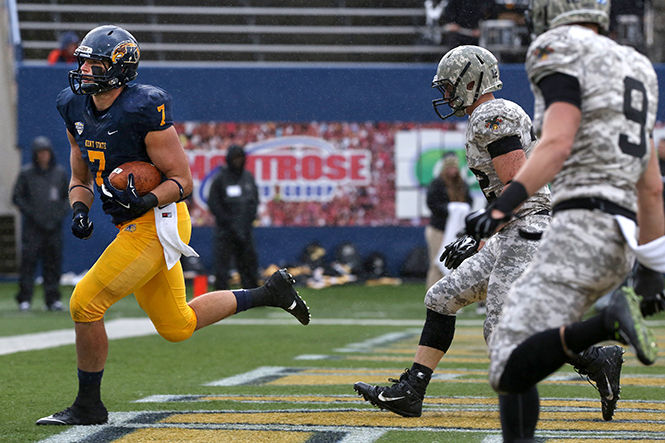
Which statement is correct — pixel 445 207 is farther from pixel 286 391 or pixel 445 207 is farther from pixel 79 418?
pixel 79 418

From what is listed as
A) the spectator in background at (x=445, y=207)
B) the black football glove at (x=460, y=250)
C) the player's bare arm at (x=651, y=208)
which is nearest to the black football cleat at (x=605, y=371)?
the black football glove at (x=460, y=250)

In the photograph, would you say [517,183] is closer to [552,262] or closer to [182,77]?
[552,262]

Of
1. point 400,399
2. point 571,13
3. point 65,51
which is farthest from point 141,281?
point 65,51

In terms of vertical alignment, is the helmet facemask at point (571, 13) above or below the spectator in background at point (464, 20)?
above

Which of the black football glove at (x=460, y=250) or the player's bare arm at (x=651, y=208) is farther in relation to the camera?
the black football glove at (x=460, y=250)

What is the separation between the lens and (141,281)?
15.9 feet

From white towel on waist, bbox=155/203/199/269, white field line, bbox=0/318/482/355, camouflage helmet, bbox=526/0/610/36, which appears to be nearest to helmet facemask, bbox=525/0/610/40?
camouflage helmet, bbox=526/0/610/36

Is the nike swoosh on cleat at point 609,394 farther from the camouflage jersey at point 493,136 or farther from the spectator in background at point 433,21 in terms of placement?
the spectator in background at point 433,21

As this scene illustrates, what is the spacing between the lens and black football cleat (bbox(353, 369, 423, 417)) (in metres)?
4.92

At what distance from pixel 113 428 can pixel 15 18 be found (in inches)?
579

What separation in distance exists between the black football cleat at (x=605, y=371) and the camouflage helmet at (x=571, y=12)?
72.8 inches

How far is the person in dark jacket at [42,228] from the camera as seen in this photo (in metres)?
12.1

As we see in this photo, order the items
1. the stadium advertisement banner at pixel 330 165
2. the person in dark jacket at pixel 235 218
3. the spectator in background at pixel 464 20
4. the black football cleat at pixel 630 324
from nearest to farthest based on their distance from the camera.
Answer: the black football cleat at pixel 630 324 < the person in dark jacket at pixel 235 218 < the stadium advertisement banner at pixel 330 165 < the spectator in background at pixel 464 20

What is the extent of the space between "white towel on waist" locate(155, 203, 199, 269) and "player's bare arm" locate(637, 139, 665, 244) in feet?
7.09
